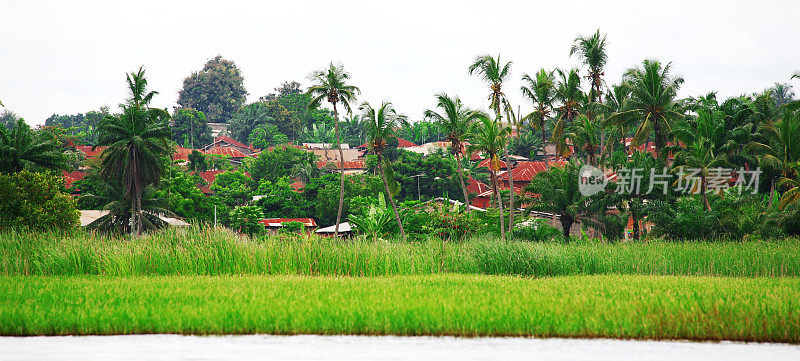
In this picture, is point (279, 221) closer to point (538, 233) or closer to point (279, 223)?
point (279, 223)

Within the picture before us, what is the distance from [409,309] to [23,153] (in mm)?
34870

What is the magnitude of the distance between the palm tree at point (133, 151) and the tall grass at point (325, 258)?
63.3ft

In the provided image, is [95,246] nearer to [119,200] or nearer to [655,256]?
[655,256]

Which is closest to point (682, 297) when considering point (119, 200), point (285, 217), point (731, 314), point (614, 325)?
point (731, 314)

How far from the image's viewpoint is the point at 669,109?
4000cm

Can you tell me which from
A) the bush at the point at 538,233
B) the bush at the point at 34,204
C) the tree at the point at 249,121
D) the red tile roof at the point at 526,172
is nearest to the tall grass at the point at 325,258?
the bush at the point at 538,233

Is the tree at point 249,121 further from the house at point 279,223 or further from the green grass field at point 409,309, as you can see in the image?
the green grass field at point 409,309

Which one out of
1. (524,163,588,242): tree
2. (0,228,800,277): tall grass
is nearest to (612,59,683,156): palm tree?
(524,163,588,242): tree

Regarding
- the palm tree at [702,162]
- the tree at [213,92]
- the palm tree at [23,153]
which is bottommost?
the palm tree at [702,162]

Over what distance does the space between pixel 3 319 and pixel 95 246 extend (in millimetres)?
9580

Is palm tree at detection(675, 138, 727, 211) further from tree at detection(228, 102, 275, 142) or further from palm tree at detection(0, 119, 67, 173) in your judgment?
tree at detection(228, 102, 275, 142)

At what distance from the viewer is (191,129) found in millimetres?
101625

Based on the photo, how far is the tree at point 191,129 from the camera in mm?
100312

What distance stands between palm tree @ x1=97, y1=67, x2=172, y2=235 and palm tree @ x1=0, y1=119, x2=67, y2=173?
269cm
